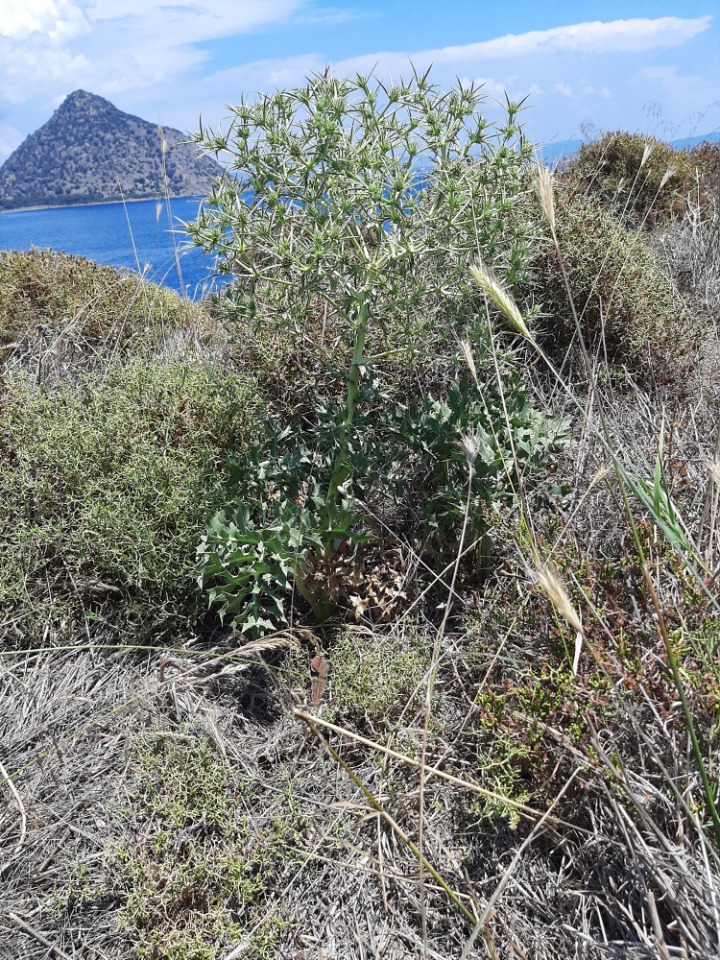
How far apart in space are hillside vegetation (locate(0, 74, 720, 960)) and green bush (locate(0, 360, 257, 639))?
0.02 meters

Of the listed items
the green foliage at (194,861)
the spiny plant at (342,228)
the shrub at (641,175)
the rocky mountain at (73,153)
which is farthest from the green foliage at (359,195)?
the rocky mountain at (73,153)

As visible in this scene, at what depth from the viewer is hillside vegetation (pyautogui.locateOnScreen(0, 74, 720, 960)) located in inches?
79.5

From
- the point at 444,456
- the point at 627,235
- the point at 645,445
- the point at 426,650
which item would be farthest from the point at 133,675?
A: the point at 627,235

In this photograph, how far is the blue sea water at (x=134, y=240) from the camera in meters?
4.68

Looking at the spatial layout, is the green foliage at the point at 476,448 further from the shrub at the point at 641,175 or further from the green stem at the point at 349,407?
the shrub at the point at 641,175

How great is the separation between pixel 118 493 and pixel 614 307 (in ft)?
10.4

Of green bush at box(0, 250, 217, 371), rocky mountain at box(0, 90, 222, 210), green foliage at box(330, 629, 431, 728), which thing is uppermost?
rocky mountain at box(0, 90, 222, 210)

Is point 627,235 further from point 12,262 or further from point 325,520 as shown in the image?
point 12,262

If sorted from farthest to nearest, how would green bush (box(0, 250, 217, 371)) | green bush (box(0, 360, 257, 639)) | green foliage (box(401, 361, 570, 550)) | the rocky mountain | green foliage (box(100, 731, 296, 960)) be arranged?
the rocky mountain < green bush (box(0, 250, 217, 371)) < green bush (box(0, 360, 257, 639)) < green foliage (box(401, 361, 570, 550)) < green foliage (box(100, 731, 296, 960))

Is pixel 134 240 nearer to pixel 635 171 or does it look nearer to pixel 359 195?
pixel 359 195

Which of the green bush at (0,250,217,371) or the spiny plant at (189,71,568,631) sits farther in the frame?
the green bush at (0,250,217,371)

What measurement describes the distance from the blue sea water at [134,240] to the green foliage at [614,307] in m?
2.19


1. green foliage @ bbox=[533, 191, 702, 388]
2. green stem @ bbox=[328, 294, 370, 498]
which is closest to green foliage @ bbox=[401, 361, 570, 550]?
green stem @ bbox=[328, 294, 370, 498]

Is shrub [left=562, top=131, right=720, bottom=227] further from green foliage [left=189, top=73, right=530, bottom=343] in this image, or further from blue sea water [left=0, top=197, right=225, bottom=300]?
green foliage [left=189, top=73, right=530, bottom=343]
